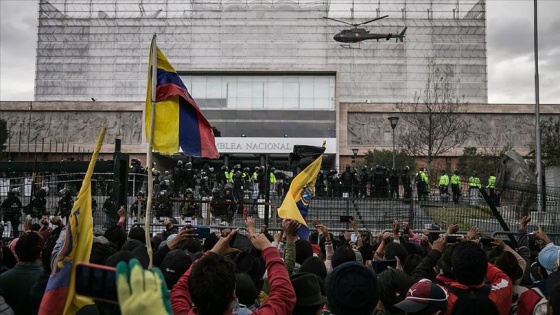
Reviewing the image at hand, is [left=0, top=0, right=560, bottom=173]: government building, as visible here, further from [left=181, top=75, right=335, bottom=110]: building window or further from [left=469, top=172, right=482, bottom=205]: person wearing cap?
[left=469, top=172, right=482, bottom=205]: person wearing cap

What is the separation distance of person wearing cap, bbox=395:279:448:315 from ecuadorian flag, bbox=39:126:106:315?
1.55 meters

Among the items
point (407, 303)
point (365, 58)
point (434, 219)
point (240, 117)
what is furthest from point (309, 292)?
point (365, 58)

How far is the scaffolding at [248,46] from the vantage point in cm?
5941

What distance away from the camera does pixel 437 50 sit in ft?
200

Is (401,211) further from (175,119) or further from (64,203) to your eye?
(175,119)

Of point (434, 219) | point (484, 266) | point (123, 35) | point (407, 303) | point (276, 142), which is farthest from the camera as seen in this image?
point (123, 35)

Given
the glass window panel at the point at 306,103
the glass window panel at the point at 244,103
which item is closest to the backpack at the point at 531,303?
the glass window panel at the point at 306,103

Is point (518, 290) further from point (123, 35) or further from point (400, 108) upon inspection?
point (123, 35)

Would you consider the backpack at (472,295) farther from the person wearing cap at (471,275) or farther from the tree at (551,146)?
the tree at (551,146)

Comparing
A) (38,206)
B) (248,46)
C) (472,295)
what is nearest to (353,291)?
(472,295)

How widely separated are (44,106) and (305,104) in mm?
20100

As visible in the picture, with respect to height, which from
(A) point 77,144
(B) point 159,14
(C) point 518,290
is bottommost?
(C) point 518,290

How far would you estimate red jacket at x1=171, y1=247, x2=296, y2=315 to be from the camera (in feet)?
9.45

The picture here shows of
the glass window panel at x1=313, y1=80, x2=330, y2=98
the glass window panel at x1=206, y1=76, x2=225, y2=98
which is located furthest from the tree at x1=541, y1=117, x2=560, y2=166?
the glass window panel at x1=206, y1=76, x2=225, y2=98
